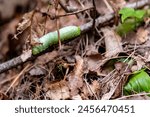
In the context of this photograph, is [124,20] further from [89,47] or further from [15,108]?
[15,108]

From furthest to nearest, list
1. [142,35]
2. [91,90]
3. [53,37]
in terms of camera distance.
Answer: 1. [142,35]
2. [53,37]
3. [91,90]

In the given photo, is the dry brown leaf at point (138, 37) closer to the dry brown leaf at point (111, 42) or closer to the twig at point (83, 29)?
the dry brown leaf at point (111, 42)

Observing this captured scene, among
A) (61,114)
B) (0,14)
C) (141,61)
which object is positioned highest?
(0,14)

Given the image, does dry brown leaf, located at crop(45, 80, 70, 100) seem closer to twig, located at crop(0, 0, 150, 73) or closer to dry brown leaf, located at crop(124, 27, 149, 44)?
twig, located at crop(0, 0, 150, 73)

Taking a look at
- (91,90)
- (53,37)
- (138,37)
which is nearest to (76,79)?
(91,90)

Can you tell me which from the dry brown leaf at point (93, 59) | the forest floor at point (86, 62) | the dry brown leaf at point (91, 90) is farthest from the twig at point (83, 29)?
the dry brown leaf at point (91, 90)

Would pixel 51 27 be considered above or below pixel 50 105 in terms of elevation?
above

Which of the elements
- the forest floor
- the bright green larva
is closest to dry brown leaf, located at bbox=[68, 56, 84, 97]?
the forest floor

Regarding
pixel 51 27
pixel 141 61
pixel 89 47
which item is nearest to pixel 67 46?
pixel 89 47

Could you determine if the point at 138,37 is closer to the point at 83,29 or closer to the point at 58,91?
the point at 83,29
